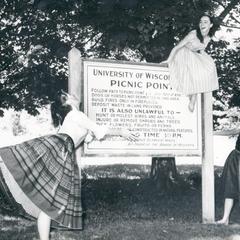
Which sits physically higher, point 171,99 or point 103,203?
point 171,99

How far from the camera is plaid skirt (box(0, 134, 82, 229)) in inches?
200

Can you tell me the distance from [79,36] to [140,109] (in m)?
5.15

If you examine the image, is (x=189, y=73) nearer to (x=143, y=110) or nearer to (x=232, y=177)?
(x=143, y=110)

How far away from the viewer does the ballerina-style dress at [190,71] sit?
7.39m

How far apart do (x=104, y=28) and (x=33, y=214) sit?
3.81 meters

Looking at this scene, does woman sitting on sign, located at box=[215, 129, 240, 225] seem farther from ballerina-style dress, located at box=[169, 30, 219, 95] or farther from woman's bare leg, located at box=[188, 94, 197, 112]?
ballerina-style dress, located at box=[169, 30, 219, 95]

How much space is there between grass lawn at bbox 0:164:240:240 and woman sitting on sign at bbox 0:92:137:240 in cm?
81

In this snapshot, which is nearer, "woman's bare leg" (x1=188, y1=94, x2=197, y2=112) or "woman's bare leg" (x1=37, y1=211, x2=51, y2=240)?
"woman's bare leg" (x1=37, y1=211, x2=51, y2=240)

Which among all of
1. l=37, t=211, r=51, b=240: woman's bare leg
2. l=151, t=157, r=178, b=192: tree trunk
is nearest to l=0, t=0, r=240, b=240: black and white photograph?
l=37, t=211, r=51, b=240: woman's bare leg

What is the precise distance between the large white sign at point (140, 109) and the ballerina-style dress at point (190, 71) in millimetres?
132

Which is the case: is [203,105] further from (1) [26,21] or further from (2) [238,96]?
(2) [238,96]

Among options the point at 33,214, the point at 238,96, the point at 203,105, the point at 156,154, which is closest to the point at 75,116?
the point at 33,214

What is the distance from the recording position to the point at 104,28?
Result: 8273 mm

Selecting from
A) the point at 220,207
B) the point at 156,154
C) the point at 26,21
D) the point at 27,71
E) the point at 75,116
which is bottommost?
the point at 220,207
